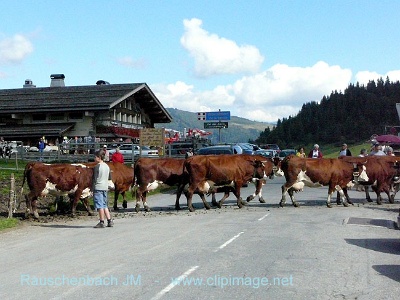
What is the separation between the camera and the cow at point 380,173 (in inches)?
804

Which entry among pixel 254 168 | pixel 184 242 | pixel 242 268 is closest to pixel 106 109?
pixel 254 168

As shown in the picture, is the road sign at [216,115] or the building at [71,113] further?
the road sign at [216,115]

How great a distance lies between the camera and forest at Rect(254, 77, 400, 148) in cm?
14262

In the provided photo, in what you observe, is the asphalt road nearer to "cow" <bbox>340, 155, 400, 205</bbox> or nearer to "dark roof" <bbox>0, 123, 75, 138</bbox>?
"cow" <bbox>340, 155, 400, 205</bbox>

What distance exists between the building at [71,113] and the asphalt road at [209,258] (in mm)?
30956

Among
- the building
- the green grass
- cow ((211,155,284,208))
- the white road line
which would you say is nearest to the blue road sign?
the building

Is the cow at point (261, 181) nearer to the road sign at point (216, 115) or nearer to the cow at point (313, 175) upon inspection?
the cow at point (313, 175)

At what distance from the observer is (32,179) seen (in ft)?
55.8

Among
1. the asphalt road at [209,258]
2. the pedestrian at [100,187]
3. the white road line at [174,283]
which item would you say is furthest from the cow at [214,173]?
the white road line at [174,283]

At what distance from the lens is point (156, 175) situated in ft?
64.8

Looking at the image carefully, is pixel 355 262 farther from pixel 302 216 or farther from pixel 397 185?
pixel 397 185

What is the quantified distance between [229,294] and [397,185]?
610 inches

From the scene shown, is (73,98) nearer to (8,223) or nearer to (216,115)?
(216,115)

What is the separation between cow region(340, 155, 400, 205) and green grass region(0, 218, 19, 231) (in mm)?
11211
